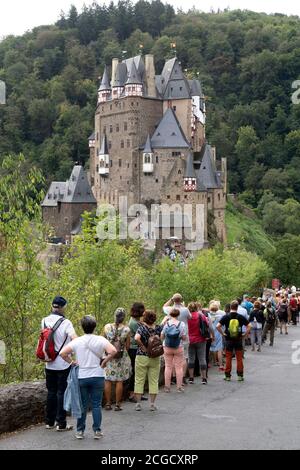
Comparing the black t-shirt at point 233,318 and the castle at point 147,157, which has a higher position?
the castle at point 147,157

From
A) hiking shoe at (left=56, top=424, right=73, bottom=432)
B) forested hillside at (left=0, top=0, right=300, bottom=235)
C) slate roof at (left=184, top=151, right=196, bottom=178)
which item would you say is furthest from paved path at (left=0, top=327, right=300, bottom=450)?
forested hillside at (left=0, top=0, right=300, bottom=235)

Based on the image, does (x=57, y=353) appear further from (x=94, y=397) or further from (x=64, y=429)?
(x=64, y=429)

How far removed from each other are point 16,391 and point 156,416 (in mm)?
2284

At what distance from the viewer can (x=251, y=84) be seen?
143m

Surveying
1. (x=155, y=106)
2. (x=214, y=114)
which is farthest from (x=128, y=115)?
(x=214, y=114)

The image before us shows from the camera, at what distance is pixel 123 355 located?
1211cm

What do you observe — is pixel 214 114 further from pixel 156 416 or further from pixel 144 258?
pixel 156 416

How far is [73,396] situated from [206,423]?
2.18 meters

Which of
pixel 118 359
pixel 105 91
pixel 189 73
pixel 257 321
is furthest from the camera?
pixel 189 73

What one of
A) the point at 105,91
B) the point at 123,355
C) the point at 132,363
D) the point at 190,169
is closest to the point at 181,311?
the point at 132,363

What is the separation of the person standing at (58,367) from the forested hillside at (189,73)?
315ft

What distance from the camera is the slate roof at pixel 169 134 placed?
3184 inches

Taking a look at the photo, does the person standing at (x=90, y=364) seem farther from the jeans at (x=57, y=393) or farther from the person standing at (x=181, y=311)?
the person standing at (x=181, y=311)

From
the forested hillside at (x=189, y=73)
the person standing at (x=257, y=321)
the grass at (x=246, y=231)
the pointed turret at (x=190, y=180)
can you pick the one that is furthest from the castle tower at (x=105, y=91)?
the person standing at (x=257, y=321)
